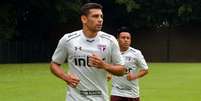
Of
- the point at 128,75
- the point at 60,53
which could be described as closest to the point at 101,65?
the point at 60,53

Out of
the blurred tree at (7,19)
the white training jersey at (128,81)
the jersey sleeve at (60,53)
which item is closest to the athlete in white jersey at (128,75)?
the white training jersey at (128,81)

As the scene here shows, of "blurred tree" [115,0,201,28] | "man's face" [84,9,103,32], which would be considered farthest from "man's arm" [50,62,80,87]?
"blurred tree" [115,0,201,28]

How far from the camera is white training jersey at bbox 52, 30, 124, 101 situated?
7273mm

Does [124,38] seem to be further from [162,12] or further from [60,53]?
[162,12]

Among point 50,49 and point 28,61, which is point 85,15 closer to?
point 28,61

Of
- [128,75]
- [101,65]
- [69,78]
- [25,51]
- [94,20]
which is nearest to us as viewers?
[101,65]

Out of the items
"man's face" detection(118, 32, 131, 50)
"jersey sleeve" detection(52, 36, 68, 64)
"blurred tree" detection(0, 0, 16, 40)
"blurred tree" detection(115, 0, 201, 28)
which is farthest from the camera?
"blurred tree" detection(115, 0, 201, 28)

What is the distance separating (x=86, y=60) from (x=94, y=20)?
516 mm

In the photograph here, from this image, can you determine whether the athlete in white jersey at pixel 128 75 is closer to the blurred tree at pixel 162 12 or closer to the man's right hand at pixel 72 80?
the man's right hand at pixel 72 80

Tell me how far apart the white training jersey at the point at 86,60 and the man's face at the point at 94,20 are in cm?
23

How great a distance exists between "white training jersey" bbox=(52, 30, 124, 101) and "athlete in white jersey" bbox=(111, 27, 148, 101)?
4068mm

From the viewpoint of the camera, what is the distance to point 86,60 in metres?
7.27

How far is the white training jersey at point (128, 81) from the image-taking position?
11594 mm

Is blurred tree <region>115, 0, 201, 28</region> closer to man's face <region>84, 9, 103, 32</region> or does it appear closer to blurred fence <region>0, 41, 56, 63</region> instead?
blurred fence <region>0, 41, 56, 63</region>
